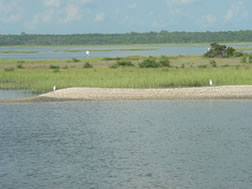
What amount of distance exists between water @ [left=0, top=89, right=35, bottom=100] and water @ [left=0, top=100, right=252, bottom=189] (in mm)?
4367

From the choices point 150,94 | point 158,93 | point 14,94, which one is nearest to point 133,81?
point 150,94

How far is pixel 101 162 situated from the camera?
1795 cm

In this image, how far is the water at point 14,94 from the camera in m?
36.6

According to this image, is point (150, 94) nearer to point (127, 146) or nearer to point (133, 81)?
point (133, 81)

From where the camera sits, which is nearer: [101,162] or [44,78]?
[101,162]

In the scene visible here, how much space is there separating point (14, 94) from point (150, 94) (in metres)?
9.52

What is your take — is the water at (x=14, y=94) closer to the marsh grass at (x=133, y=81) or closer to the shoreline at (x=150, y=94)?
the marsh grass at (x=133, y=81)

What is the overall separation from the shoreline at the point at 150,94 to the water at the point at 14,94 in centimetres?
192

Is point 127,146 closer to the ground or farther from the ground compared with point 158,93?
closer to the ground

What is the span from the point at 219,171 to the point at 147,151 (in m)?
3.62

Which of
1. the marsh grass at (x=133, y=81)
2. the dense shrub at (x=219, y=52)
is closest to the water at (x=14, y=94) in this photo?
the marsh grass at (x=133, y=81)

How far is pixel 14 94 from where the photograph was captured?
37.8 meters

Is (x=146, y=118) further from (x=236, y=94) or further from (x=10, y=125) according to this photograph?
(x=236, y=94)

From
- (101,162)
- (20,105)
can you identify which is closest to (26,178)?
(101,162)
